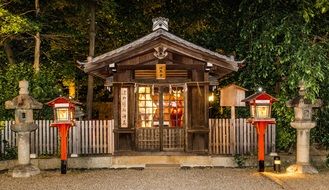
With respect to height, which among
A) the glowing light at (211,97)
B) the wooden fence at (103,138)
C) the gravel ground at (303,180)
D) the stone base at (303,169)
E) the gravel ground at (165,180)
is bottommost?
the gravel ground at (165,180)

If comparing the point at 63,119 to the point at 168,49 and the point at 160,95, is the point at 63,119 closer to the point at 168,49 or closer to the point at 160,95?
the point at 160,95

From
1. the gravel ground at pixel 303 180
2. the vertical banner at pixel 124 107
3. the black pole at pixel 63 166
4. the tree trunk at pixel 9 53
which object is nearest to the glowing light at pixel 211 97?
the vertical banner at pixel 124 107

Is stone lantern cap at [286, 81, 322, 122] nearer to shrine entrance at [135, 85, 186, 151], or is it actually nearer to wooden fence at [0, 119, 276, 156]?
wooden fence at [0, 119, 276, 156]

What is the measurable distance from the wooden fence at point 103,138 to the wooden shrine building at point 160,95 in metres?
0.37

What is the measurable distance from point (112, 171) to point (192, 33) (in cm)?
1225

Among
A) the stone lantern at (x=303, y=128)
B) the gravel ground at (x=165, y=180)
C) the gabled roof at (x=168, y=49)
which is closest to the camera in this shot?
the gravel ground at (x=165, y=180)

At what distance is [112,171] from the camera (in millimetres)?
16125

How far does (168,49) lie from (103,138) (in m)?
4.19

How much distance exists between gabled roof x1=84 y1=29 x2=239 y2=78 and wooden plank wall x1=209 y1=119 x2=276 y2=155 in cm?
215

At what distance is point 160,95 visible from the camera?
58.4 feet

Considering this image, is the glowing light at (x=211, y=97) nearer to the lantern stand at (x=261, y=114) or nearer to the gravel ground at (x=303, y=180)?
the lantern stand at (x=261, y=114)

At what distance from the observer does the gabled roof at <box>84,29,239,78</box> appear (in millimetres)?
17031

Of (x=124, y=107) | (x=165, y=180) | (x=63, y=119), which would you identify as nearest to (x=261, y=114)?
(x=165, y=180)

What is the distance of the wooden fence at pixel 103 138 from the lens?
1738cm
